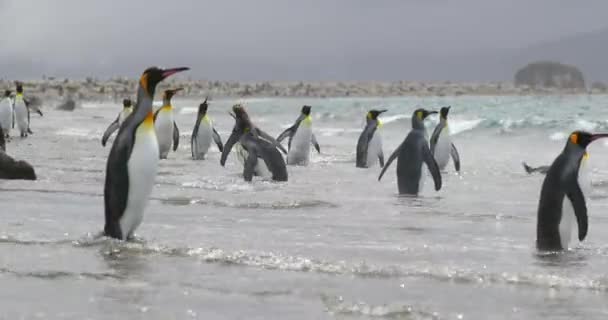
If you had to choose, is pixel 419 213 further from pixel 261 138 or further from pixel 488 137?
pixel 488 137

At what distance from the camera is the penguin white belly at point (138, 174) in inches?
242

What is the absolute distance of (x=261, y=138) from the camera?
11.6m

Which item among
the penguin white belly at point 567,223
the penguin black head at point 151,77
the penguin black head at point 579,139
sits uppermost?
the penguin black head at point 151,77

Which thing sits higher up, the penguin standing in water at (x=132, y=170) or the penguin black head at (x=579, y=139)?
the penguin black head at (x=579, y=139)

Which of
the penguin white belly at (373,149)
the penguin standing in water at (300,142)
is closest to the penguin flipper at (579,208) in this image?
the penguin white belly at (373,149)

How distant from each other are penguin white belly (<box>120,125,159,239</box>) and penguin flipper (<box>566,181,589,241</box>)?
8.88 ft

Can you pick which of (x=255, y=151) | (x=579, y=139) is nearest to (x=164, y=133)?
(x=255, y=151)

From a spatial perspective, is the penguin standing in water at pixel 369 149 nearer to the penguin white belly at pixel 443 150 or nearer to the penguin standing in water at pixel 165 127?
the penguin white belly at pixel 443 150

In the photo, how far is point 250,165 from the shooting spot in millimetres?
10930

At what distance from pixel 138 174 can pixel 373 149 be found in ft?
26.7

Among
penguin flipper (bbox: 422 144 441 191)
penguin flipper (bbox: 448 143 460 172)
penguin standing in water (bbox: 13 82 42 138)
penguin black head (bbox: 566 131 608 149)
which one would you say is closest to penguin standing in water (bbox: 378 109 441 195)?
penguin flipper (bbox: 422 144 441 191)

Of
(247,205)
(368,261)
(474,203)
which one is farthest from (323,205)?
(368,261)

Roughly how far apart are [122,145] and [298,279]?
71.4 inches

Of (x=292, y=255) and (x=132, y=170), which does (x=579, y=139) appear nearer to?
(x=292, y=255)
